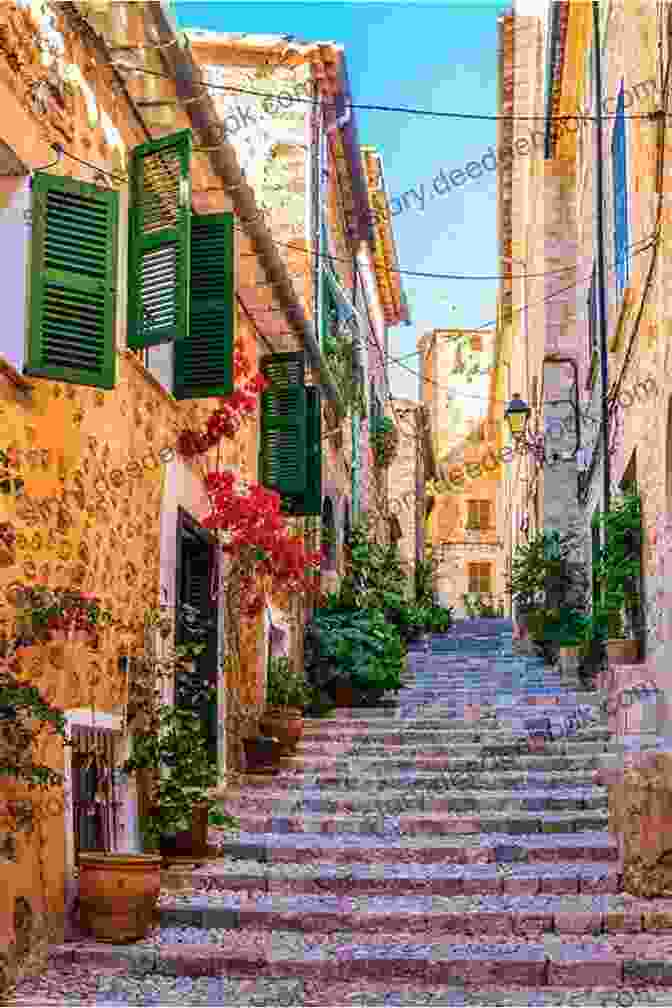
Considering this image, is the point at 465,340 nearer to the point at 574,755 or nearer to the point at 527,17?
the point at 527,17

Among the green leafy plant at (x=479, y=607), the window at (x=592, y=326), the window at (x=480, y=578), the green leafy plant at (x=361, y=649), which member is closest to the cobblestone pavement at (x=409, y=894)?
the green leafy plant at (x=361, y=649)

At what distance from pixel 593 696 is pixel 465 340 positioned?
3600 centimetres

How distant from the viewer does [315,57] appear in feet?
54.2

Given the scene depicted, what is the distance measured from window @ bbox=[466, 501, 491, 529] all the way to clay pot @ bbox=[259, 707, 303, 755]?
106 feet

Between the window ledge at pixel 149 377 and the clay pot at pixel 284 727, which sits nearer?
the window ledge at pixel 149 377

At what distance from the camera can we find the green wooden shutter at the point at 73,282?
6.62 m

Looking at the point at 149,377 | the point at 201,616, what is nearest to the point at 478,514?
the point at 201,616

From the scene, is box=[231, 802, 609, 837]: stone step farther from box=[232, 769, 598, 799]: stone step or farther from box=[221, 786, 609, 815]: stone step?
box=[232, 769, 598, 799]: stone step

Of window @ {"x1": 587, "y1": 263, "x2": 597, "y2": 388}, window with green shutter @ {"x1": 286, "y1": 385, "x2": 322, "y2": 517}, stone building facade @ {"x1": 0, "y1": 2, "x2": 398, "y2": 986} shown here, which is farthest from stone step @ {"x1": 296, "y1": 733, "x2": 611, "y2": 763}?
window @ {"x1": 587, "y1": 263, "x2": 597, "y2": 388}

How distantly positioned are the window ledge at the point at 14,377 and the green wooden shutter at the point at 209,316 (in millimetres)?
2867

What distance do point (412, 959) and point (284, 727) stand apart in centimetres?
514

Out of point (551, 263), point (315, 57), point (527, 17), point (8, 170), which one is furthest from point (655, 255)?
point (527, 17)

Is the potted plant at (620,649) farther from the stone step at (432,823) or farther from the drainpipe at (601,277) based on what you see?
the stone step at (432,823)

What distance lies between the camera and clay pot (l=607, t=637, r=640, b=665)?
12.1 m
